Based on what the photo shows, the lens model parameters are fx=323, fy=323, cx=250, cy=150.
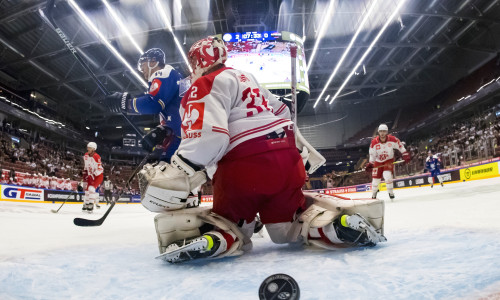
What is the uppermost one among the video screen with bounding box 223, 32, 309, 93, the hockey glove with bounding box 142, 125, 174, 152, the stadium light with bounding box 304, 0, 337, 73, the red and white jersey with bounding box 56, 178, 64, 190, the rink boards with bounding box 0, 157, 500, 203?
the stadium light with bounding box 304, 0, 337, 73

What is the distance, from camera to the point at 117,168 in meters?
23.5

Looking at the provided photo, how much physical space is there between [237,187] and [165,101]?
1.80m

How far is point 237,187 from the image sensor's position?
1.57 meters

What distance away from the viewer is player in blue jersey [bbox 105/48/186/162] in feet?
10.00

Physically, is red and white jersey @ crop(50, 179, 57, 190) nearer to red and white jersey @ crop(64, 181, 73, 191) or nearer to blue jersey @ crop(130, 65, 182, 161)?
red and white jersey @ crop(64, 181, 73, 191)

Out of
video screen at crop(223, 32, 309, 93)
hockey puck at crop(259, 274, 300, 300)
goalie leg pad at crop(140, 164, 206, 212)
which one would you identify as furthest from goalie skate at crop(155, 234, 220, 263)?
video screen at crop(223, 32, 309, 93)

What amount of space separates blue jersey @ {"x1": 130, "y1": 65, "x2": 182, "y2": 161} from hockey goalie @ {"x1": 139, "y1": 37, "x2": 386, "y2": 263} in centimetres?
151

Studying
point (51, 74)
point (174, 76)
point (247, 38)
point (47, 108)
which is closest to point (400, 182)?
point (247, 38)

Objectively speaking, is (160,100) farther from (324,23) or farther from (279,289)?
(324,23)

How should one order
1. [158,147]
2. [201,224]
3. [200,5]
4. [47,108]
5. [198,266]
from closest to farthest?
[198,266] → [201,224] → [158,147] → [200,5] → [47,108]

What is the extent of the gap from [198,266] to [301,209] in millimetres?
684

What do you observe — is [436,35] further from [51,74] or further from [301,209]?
[51,74]

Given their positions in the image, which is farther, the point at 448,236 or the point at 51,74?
the point at 51,74

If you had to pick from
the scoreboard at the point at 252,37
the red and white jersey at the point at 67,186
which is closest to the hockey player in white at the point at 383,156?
the scoreboard at the point at 252,37
